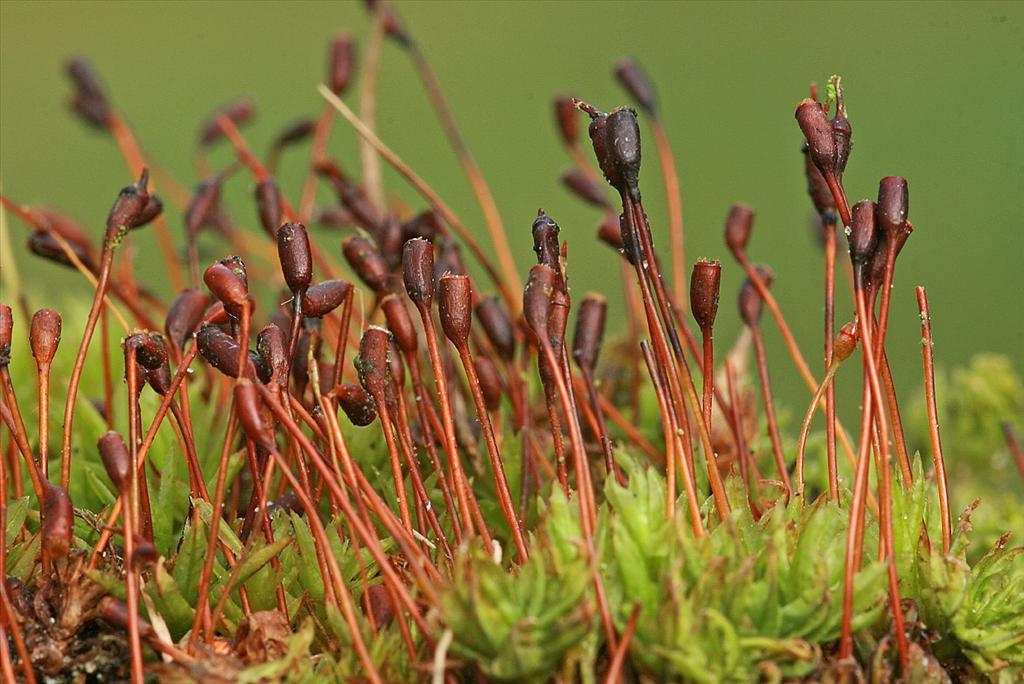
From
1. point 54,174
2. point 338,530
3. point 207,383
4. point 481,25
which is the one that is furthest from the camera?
point 481,25

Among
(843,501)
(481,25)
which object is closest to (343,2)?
(481,25)

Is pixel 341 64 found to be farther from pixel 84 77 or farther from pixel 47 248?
pixel 47 248

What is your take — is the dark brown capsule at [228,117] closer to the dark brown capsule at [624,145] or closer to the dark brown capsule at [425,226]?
the dark brown capsule at [425,226]

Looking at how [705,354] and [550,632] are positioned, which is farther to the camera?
[705,354]

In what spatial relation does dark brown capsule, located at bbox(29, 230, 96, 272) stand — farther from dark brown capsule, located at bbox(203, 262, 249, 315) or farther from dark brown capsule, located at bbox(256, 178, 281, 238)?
dark brown capsule, located at bbox(203, 262, 249, 315)

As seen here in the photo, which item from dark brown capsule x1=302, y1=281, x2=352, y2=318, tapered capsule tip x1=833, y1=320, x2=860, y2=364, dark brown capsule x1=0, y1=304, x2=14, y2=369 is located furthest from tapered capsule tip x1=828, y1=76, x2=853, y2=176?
dark brown capsule x1=0, y1=304, x2=14, y2=369

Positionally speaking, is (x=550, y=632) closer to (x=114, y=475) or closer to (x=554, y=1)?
A: (x=114, y=475)

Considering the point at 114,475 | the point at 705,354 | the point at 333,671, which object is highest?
the point at 705,354

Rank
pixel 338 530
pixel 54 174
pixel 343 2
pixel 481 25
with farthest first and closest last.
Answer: pixel 343 2 < pixel 481 25 < pixel 54 174 < pixel 338 530
